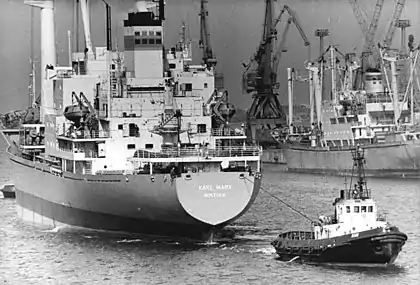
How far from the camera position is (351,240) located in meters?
36.9

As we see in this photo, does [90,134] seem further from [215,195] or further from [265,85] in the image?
[265,85]

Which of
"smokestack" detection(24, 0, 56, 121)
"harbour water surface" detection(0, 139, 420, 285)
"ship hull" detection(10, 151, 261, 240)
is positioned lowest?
"harbour water surface" detection(0, 139, 420, 285)

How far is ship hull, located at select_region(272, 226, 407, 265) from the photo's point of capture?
1442 inches

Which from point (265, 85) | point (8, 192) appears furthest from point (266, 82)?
point (8, 192)

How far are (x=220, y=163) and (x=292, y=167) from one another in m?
54.3

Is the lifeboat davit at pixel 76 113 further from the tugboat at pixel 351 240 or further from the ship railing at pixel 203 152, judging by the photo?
the tugboat at pixel 351 240

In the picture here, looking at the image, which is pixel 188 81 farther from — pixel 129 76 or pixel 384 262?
pixel 384 262

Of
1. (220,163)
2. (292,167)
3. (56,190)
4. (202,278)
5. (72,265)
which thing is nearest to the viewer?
(202,278)

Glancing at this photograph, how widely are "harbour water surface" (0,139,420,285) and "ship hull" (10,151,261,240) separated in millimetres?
546

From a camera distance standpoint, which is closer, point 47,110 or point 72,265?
point 72,265

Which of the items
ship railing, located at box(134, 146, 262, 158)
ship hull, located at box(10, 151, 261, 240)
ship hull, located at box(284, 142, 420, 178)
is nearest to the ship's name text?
ship hull, located at box(10, 151, 261, 240)

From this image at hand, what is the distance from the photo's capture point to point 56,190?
48.1 metres

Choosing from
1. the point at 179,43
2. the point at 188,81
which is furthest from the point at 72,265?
the point at 179,43

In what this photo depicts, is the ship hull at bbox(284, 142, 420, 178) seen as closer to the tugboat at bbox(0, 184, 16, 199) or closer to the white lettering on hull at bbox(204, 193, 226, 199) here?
the tugboat at bbox(0, 184, 16, 199)
